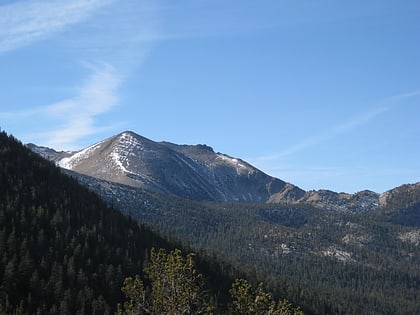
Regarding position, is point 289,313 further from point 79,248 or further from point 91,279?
point 79,248

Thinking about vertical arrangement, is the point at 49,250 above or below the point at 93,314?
above

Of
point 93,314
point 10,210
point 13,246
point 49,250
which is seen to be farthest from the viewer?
point 10,210

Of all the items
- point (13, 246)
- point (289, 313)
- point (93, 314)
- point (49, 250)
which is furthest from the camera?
point (49, 250)

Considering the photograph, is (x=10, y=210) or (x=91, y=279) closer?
(x=91, y=279)

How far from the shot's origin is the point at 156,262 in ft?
144

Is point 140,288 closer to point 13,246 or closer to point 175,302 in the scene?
point 175,302

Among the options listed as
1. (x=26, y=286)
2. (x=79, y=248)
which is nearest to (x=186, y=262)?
(x=26, y=286)

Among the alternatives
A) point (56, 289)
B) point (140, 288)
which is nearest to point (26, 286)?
point (56, 289)

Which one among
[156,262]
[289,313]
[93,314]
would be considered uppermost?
[156,262]

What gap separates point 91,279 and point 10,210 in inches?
1637

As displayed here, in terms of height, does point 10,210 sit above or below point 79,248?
above

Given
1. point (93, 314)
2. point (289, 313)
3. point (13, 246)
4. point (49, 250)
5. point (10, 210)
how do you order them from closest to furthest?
1. point (289, 313)
2. point (93, 314)
3. point (13, 246)
4. point (49, 250)
5. point (10, 210)

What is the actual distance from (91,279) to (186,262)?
145422 mm

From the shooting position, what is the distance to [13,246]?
17288 centimetres
